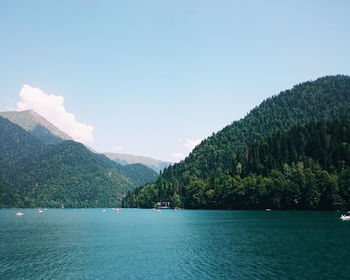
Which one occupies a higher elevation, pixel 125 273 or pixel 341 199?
pixel 341 199

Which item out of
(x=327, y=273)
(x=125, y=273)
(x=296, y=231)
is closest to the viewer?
(x=327, y=273)

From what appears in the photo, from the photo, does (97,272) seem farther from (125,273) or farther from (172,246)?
(172,246)

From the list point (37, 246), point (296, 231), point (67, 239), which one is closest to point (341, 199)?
point (296, 231)

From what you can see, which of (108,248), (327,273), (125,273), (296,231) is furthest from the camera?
(296,231)

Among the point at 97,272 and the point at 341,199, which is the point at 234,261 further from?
the point at 341,199

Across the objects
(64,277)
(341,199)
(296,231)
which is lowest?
(64,277)

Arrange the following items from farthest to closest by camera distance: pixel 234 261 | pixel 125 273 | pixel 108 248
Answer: pixel 108 248 < pixel 234 261 < pixel 125 273

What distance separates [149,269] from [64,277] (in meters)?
14.4

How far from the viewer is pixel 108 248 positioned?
90.5m

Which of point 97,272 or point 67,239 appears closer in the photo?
point 97,272

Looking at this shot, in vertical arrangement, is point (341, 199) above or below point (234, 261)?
above

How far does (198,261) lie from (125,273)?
16.1 meters

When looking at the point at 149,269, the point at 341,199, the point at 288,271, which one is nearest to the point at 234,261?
the point at 288,271

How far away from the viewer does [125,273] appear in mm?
61969
